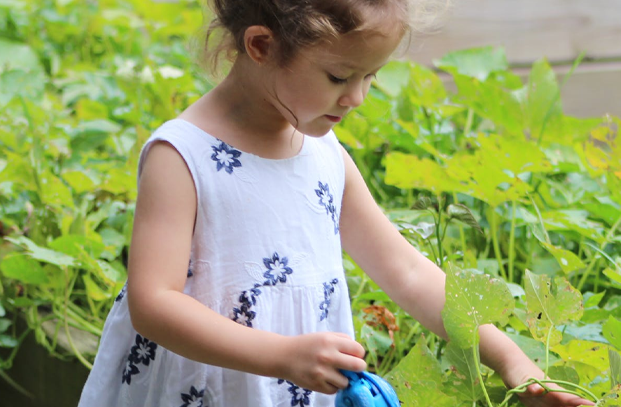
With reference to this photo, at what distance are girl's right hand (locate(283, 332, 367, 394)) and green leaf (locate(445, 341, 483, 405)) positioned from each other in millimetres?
165

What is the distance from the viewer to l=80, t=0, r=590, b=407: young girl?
2.83 feet

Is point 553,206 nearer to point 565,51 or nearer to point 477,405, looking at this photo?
point 477,405

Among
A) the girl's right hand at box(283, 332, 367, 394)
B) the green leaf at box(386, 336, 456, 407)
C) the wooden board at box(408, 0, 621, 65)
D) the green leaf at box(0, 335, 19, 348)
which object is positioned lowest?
the girl's right hand at box(283, 332, 367, 394)

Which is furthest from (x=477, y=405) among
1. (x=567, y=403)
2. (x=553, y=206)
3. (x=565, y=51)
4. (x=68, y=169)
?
(x=565, y=51)

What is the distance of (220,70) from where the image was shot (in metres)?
1.08

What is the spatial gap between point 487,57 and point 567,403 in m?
1.17

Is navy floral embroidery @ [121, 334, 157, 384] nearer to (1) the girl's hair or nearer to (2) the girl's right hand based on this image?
(2) the girl's right hand

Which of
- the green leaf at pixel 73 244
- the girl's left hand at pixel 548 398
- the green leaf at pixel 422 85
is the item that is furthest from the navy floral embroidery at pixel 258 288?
the green leaf at pixel 422 85

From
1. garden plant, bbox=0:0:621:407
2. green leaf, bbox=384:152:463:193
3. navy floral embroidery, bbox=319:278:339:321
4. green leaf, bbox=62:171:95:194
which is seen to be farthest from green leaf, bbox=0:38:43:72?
navy floral embroidery, bbox=319:278:339:321

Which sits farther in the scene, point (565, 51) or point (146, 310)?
point (565, 51)

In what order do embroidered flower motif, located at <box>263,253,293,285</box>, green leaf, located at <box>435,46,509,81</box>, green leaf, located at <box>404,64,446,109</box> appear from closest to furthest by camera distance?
embroidered flower motif, located at <box>263,253,293,285</box>
green leaf, located at <box>404,64,446,109</box>
green leaf, located at <box>435,46,509,81</box>

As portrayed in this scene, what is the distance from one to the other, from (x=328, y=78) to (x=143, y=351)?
41 centimetres

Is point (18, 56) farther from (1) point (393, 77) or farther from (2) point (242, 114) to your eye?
(2) point (242, 114)

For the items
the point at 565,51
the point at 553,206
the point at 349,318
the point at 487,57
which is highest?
the point at 565,51
